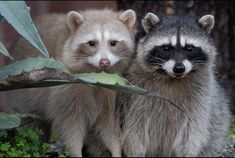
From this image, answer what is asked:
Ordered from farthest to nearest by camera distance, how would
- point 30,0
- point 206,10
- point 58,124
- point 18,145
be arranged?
point 30,0 < point 206,10 < point 58,124 < point 18,145

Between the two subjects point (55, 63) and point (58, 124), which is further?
point (58, 124)

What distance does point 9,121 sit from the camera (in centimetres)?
559

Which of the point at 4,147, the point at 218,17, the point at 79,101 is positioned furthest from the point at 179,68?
the point at 218,17

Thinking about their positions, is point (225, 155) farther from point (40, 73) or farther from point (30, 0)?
point (30, 0)

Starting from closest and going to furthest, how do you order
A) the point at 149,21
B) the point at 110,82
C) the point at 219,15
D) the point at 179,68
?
the point at 110,82, the point at 179,68, the point at 149,21, the point at 219,15

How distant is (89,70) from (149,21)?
0.70m

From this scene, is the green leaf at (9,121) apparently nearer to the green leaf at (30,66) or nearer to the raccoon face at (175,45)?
the green leaf at (30,66)

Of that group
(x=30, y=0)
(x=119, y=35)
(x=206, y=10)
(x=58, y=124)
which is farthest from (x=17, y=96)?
(x=30, y=0)

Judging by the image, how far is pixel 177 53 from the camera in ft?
20.0

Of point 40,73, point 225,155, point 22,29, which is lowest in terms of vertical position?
point 225,155

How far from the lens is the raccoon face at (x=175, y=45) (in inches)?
239

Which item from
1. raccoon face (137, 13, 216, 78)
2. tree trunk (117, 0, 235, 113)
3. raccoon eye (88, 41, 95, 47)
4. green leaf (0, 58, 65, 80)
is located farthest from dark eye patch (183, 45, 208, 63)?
tree trunk (117, 0, 235, 113)

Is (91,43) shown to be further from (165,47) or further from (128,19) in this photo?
(165,47)

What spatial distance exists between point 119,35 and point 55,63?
45.4 inches
